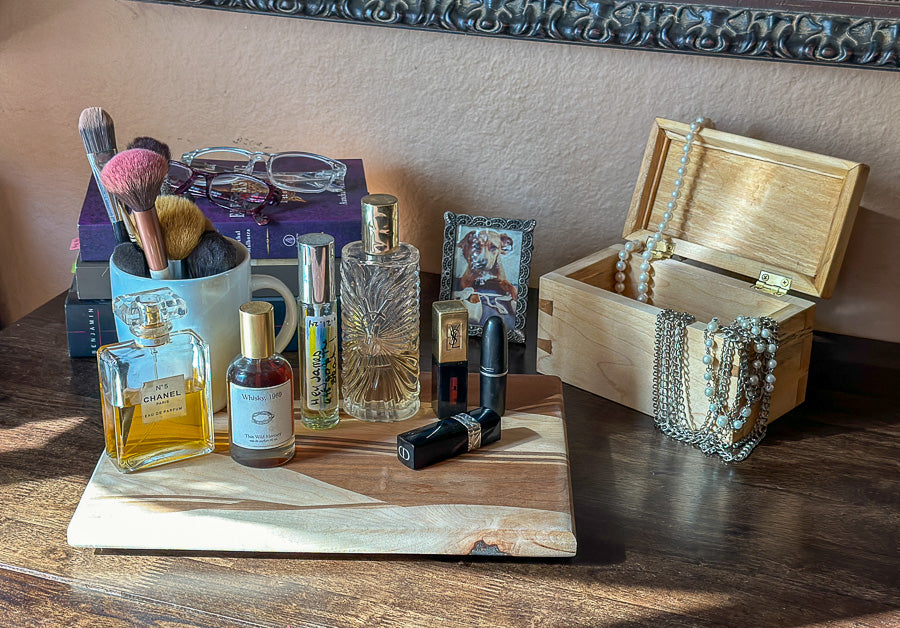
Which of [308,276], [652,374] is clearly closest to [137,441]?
[308,276]

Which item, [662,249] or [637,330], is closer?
[637,330]

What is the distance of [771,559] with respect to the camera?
2.21ft

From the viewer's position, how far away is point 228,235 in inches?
37.6

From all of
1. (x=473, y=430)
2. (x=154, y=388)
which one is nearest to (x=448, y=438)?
(x=473, y=430)

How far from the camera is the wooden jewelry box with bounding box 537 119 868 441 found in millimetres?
868

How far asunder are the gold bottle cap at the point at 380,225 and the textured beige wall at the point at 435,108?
0.37m

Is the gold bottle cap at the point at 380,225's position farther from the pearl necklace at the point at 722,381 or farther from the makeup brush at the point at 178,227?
the pearl necklace at the point at 722,381

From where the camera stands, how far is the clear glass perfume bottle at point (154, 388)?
718mm

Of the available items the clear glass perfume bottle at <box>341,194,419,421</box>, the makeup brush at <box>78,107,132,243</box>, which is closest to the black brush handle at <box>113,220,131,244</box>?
the makeup brush at <box>78,107,132,243</box>

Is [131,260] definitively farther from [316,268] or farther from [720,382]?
[720,382]

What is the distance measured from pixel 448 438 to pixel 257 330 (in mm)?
186

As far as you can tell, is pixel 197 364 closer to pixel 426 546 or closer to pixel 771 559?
pixel 426 546

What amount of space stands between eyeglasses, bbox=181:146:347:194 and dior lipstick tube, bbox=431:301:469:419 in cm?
31

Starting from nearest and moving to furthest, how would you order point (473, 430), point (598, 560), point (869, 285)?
point (598, 560) < point (473, 430) < point (869, 285)
